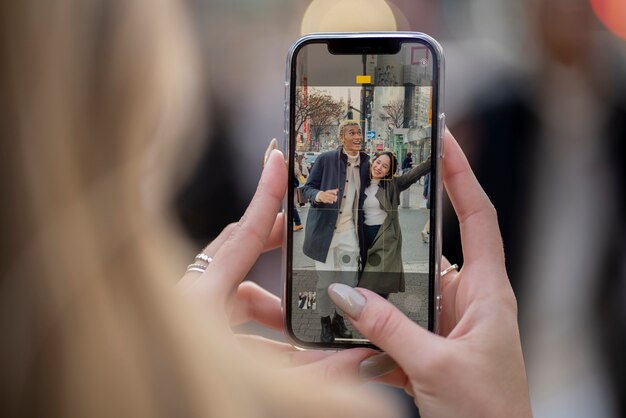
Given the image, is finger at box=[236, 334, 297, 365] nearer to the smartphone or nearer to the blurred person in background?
the smartphone

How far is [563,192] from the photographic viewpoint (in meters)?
1.27

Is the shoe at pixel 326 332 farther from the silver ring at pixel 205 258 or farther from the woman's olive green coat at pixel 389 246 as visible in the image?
the silver ring at pixel 205 258

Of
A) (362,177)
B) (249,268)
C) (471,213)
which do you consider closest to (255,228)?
(249,268)

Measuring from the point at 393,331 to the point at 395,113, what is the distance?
285mm

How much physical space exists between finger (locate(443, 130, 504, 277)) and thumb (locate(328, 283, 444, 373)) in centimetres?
13

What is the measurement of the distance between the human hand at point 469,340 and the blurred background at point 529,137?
67 centimetres

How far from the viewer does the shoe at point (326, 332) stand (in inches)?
27.1

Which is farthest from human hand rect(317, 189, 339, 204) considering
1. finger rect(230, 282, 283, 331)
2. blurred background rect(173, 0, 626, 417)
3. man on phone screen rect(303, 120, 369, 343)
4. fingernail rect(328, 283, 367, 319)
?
blurred background rect(173, 0, 626, 417)

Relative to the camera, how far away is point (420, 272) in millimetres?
679

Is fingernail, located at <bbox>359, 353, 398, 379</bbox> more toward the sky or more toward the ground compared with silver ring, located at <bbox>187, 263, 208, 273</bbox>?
more toward the ground

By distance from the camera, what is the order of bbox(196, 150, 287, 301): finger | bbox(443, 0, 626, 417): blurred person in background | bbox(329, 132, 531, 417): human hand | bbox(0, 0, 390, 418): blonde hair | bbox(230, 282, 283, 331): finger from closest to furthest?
bbox(0, 0, 390, 418): blonde hair < bbox(329, 132, 531, 417): human hand < bbox(196, 150, 287, 301): finger < bbox(230, 282, 283, 331): finger < bbox(443, 0, 626, 417): blurred person in background

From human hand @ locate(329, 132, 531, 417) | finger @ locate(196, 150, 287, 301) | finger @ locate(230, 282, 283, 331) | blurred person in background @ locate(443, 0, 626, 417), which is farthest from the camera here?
blurred person in background @ locate(443, 0, 626, 417)

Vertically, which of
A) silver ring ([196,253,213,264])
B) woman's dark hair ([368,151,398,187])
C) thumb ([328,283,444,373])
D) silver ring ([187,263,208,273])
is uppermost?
woman's dark hair ([368,151,398,187])

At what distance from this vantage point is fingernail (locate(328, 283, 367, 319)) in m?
0.60
